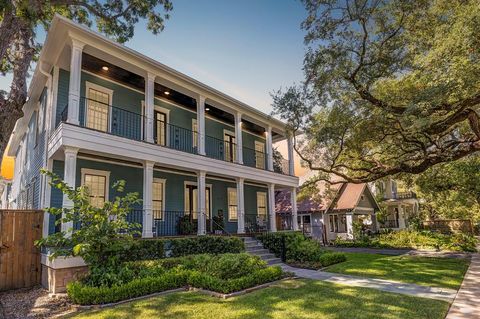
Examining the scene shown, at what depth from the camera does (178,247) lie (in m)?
10.4

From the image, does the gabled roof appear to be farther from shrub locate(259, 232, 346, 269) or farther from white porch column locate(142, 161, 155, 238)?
white porch column locate(142, 161, 155, 238)

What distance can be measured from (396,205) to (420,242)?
1406 cm

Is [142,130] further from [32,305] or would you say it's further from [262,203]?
[262,203]

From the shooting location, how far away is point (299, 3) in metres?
11.5

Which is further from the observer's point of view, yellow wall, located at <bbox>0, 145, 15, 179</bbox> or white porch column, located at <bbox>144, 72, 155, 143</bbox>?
yellow wall, located at <bbox>0, 145, 15, 179</bbox>

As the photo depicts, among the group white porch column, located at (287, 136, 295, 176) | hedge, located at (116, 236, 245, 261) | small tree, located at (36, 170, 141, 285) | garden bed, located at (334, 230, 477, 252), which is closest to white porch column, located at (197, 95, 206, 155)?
hedge, located at (116, 236, 245, 261)

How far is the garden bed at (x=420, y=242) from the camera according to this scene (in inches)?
665

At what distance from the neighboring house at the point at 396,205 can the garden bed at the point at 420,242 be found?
994 cm

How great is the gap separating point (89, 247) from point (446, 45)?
34.3ft

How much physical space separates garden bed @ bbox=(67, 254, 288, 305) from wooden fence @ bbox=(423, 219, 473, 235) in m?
19.3

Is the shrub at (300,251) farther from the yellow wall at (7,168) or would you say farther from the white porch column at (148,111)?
the yellow wall at (7,168)

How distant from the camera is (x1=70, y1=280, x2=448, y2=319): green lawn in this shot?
5891 millimetres

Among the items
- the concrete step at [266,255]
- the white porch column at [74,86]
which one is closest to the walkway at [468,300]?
the concrete step at [266,255]

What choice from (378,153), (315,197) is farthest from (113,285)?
(315,197)
